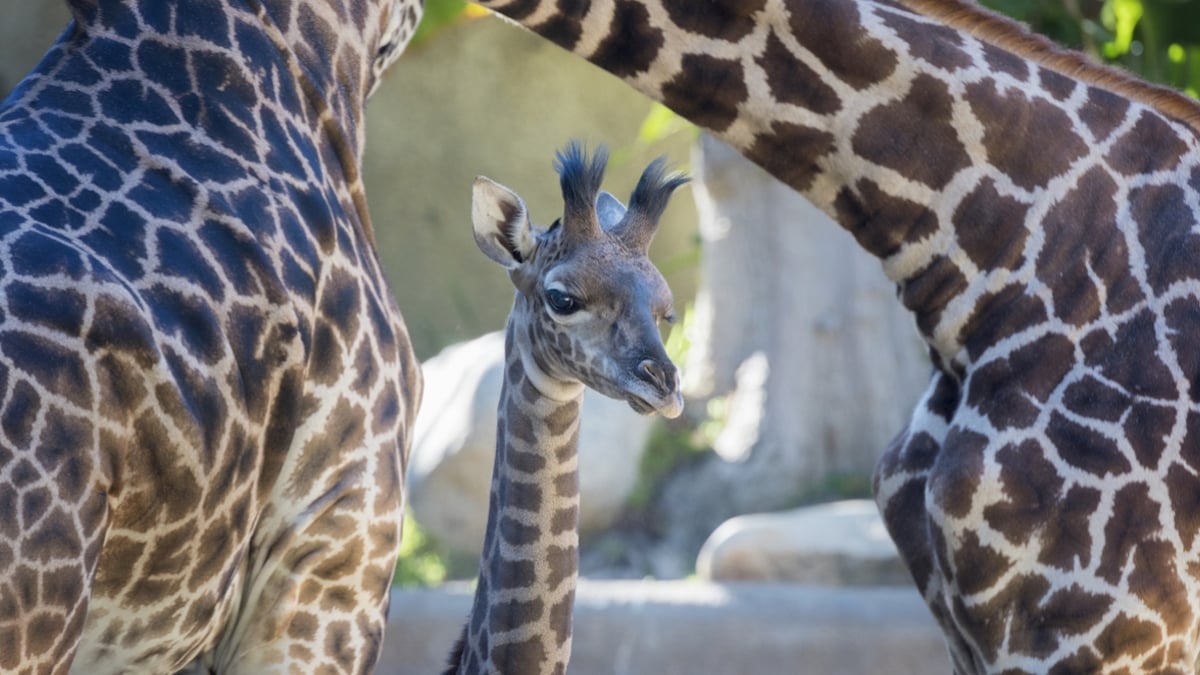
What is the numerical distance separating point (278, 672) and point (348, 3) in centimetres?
157

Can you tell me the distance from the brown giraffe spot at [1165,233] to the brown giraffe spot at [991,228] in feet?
0.85

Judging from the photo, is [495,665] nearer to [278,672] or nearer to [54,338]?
[278,672]

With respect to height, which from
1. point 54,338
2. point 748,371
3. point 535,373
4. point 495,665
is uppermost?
point 54,338

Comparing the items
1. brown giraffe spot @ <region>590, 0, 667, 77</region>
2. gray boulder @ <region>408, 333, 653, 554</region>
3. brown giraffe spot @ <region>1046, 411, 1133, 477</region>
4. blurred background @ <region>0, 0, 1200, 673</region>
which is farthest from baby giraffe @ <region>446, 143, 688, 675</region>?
gray boulder @ <region>408, 333, 653, 554</region>

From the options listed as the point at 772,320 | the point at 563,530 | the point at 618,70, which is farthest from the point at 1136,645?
the point at 772,320

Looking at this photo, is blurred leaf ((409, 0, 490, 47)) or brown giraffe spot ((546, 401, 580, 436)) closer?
brown giraffe spot ((546, 401, 580, 436))

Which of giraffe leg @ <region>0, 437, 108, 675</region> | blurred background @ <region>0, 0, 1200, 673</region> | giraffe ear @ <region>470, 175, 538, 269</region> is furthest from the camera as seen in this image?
blurred background @ <region>0, 0, 1200, 673</region>

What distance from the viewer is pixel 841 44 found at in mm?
3471

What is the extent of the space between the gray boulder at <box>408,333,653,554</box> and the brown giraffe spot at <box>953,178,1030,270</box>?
6.25m

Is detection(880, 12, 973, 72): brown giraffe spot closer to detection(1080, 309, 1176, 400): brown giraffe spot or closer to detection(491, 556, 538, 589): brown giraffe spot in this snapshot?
detection(1080, 309, 1176, 400): brown giraffe spot

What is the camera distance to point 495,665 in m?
3.64

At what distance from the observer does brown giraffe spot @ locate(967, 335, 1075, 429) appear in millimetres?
3250

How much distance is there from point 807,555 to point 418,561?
2811 millimetres

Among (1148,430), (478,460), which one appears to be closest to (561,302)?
(1148,430)
